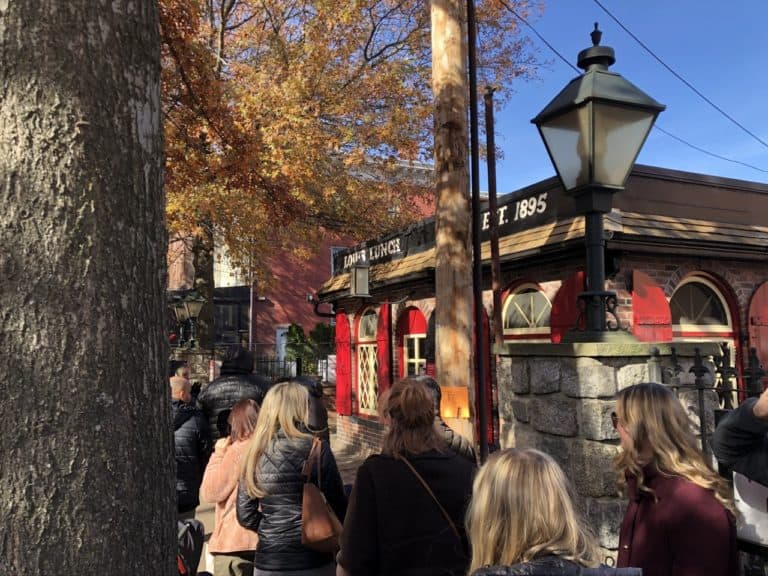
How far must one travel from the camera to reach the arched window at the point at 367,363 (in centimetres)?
1155

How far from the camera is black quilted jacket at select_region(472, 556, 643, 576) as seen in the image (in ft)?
4.89

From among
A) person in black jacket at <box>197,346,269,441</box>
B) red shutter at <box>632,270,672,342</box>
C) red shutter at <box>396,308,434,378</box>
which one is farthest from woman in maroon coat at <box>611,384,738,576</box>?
red shutter at <box>396,308,434,378</box>

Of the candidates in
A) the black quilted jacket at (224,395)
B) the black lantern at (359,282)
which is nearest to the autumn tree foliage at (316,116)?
the black lantern at (359,282)

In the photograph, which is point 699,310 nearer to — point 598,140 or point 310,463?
point 598,140

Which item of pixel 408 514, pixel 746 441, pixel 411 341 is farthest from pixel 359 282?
pixel 746 441

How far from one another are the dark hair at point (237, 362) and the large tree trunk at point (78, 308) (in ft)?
12.3

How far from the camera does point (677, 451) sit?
208 centimetres

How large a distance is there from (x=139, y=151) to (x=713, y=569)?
2.01 meters

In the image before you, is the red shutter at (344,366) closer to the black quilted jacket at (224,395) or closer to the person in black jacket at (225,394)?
the person in black jacket at (225,394)

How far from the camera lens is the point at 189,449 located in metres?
4.43

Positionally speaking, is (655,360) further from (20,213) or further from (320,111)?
(320,111)

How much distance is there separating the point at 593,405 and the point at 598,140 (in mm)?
1393

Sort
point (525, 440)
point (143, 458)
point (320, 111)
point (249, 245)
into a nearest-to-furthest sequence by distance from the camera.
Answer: point (143, 458)
point (525, 440)
point (320, 111)
point (249, 245)

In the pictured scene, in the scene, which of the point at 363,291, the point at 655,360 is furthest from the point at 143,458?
the point at 363,291
